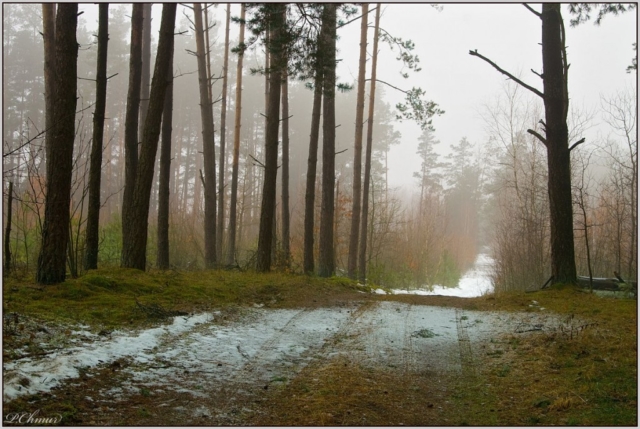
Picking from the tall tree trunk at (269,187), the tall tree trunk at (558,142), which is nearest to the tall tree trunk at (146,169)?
the tall tree trunk at (269,187)

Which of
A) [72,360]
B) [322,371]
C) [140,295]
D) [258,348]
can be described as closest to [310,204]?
[140,295]

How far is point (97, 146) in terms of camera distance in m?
9.04

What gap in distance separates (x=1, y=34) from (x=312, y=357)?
17.4ft

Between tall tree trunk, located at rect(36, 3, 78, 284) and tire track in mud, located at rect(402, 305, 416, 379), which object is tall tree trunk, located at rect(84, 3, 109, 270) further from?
tire track in mud, located at rect(402, 305, 416, 379)

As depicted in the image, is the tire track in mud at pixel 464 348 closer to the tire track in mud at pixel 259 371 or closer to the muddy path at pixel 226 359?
the muddy path at pixel 226 359

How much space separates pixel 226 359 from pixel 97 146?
229 inches

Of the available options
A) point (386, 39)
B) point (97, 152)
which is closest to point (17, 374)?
point (97, 152)

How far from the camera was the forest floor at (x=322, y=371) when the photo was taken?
348 centimetres

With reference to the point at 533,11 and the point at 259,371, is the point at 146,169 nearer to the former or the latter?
the point at 259,371

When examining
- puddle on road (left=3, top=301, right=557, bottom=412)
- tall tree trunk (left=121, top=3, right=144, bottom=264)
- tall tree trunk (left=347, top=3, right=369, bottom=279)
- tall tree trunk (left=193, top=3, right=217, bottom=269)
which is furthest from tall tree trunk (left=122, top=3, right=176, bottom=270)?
tall tree trunk (left=347, top=3, right=369, bottom=279)

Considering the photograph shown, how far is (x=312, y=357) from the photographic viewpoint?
16.6ft

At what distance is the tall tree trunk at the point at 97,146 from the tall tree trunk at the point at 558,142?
7880mm

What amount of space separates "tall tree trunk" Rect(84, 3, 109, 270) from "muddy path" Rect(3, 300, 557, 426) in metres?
3.77

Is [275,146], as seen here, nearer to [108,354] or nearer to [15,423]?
[108,354]
